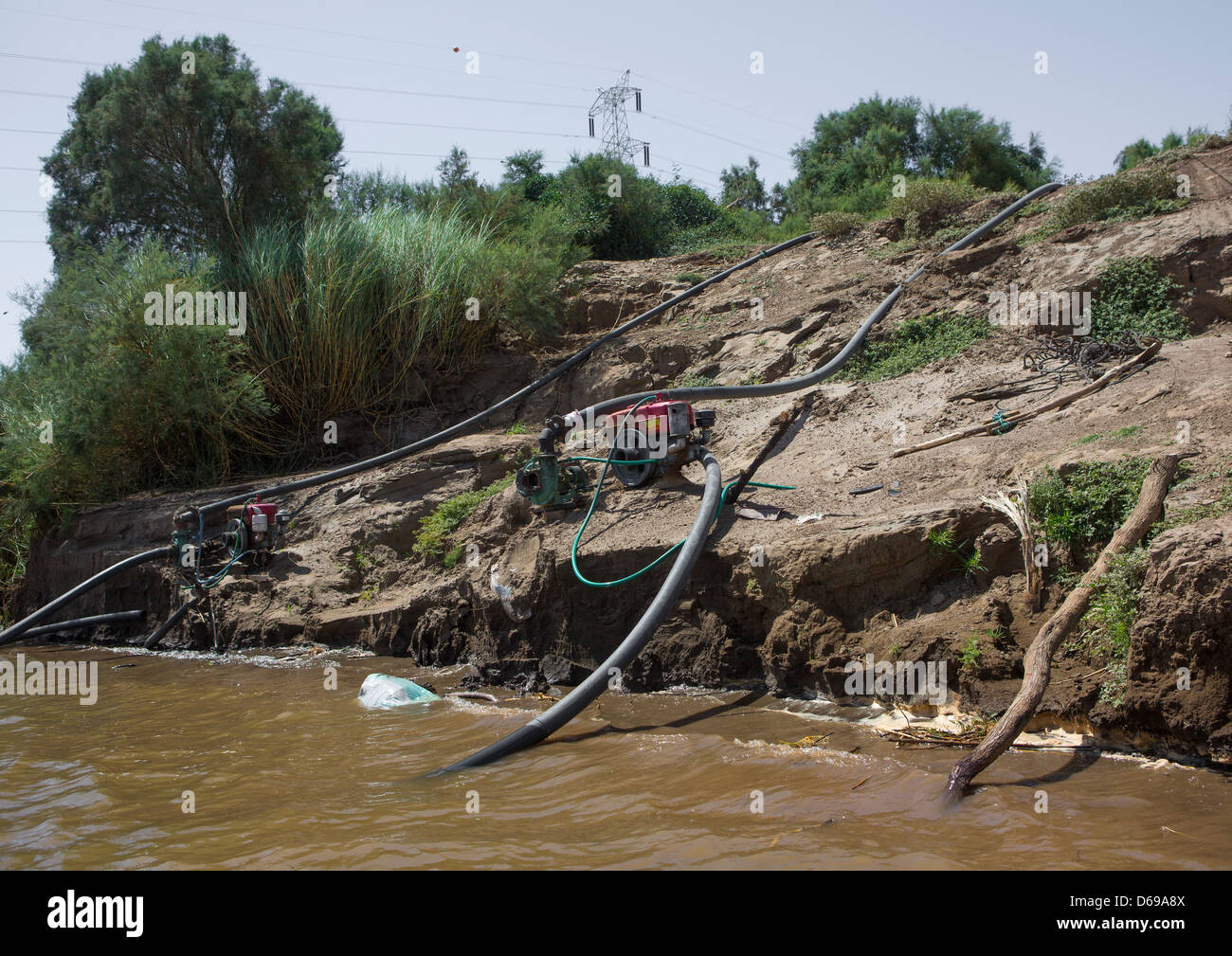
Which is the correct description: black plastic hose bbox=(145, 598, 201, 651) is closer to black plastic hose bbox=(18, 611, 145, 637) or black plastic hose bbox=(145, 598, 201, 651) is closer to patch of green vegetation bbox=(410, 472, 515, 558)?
black plastic hose bbox=(18, 611, 145, 637)

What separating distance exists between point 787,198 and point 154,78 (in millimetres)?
13483

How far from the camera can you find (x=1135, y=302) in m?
7.79

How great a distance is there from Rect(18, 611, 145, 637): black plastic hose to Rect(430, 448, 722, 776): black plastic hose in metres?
6.77

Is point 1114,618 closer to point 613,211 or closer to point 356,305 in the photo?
point 356,305

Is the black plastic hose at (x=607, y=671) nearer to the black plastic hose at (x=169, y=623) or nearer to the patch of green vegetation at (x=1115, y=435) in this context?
the patch of green vegetation at (x=1115, y=435)

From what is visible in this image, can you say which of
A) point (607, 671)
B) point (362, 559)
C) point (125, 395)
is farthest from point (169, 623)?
point (607, 671)

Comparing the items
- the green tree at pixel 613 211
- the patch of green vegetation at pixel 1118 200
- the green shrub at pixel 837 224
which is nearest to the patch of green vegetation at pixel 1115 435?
the patch of green vegetation at pixel 1118 200

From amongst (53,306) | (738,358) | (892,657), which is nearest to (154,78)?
(53,306)

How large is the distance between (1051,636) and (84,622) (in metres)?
9.67

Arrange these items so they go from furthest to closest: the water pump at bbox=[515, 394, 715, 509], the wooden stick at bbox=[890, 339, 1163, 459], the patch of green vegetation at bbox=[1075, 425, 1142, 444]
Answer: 1. the water pump at bbox=[515, 394, 715, 509]
2. the wooden stick at bbox=[890, 339, 1163, 459]
3. the patch of green vegetation at bbox=[1075, 425, 1142, 444]

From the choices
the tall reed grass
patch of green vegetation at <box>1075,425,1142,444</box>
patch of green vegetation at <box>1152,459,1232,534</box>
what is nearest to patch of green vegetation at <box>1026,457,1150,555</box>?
patch of green vegetation at <box>1152,459,1232,534</box>

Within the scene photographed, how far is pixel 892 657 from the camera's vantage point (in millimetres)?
4902

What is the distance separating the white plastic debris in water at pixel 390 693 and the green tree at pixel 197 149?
9.65 meters

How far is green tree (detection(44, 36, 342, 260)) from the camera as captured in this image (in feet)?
46.5
